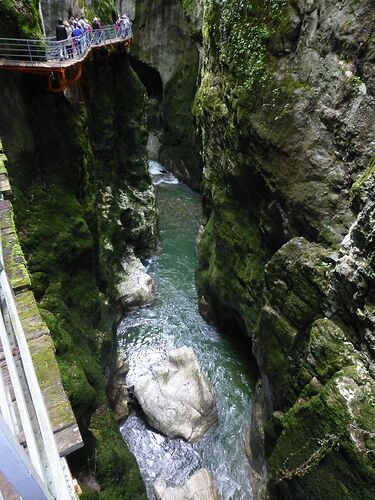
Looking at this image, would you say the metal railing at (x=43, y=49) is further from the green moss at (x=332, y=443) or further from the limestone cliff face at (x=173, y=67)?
the limestone cliff face at (x=173, y=67)

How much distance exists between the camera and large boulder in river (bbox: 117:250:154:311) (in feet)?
59.7

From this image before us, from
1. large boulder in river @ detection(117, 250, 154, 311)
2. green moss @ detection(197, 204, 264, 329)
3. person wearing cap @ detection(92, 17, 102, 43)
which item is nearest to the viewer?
green moss @ detection(197, 204, 264, 329)

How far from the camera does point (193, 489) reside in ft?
36.0

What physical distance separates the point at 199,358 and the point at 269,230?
6.50 meters

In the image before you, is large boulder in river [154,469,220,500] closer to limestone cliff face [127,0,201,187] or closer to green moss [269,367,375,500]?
green moss [269,367,375,500]

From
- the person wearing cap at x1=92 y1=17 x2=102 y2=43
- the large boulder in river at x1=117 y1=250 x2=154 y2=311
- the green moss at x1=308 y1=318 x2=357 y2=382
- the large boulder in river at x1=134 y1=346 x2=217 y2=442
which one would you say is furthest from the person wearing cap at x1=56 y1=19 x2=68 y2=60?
the large boulder in river at x1=134 y1=346 x2=217 y2=442

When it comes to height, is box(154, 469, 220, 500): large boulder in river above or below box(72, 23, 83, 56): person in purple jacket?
below

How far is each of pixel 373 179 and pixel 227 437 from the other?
31.6 feet

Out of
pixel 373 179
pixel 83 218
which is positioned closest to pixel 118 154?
pixel 83 218

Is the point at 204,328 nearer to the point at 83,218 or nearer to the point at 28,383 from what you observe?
the point at 83,218

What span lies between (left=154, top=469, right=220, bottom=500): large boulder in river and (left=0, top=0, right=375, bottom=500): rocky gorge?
13 cm

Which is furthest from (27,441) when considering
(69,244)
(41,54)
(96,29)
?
(96,29)

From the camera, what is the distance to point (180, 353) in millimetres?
14281

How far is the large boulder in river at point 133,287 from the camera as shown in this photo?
59.7 ft
